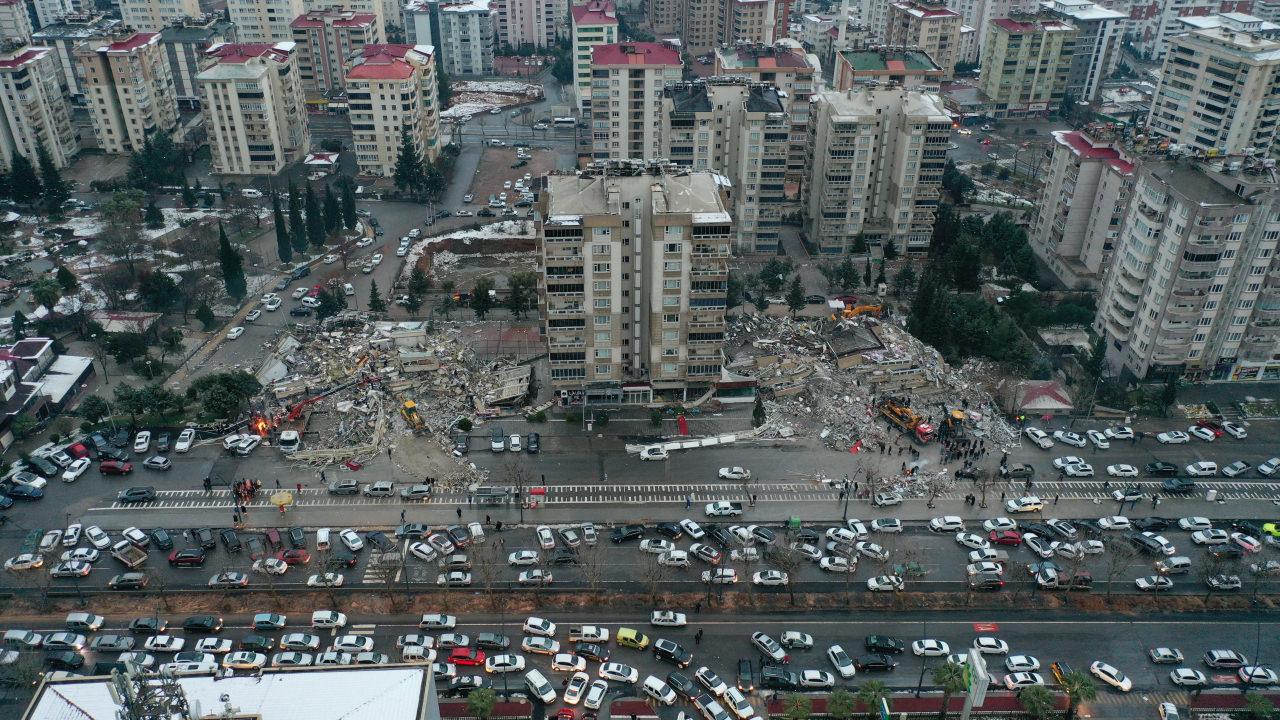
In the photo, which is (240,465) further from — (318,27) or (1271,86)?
(1271,86)

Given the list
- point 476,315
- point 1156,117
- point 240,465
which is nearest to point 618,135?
point 476,315

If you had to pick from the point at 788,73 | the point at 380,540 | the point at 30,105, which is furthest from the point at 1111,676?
the point at 30,105

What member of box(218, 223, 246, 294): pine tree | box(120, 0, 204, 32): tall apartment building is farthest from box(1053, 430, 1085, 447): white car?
box(120, 0, 204, 32): tall apartment building

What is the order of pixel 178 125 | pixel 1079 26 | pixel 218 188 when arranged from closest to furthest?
pixel 218 188
pixel 178 125
pixel 1079 26

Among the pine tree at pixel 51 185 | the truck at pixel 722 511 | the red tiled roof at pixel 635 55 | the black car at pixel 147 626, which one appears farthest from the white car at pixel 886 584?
the pine tree at pixel 51 185

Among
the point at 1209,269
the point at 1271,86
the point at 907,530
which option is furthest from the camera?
the point at 1271,86

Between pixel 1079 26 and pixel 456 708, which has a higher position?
pixel 1079 26

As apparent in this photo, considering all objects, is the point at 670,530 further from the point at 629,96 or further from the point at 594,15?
the point at 594,15
